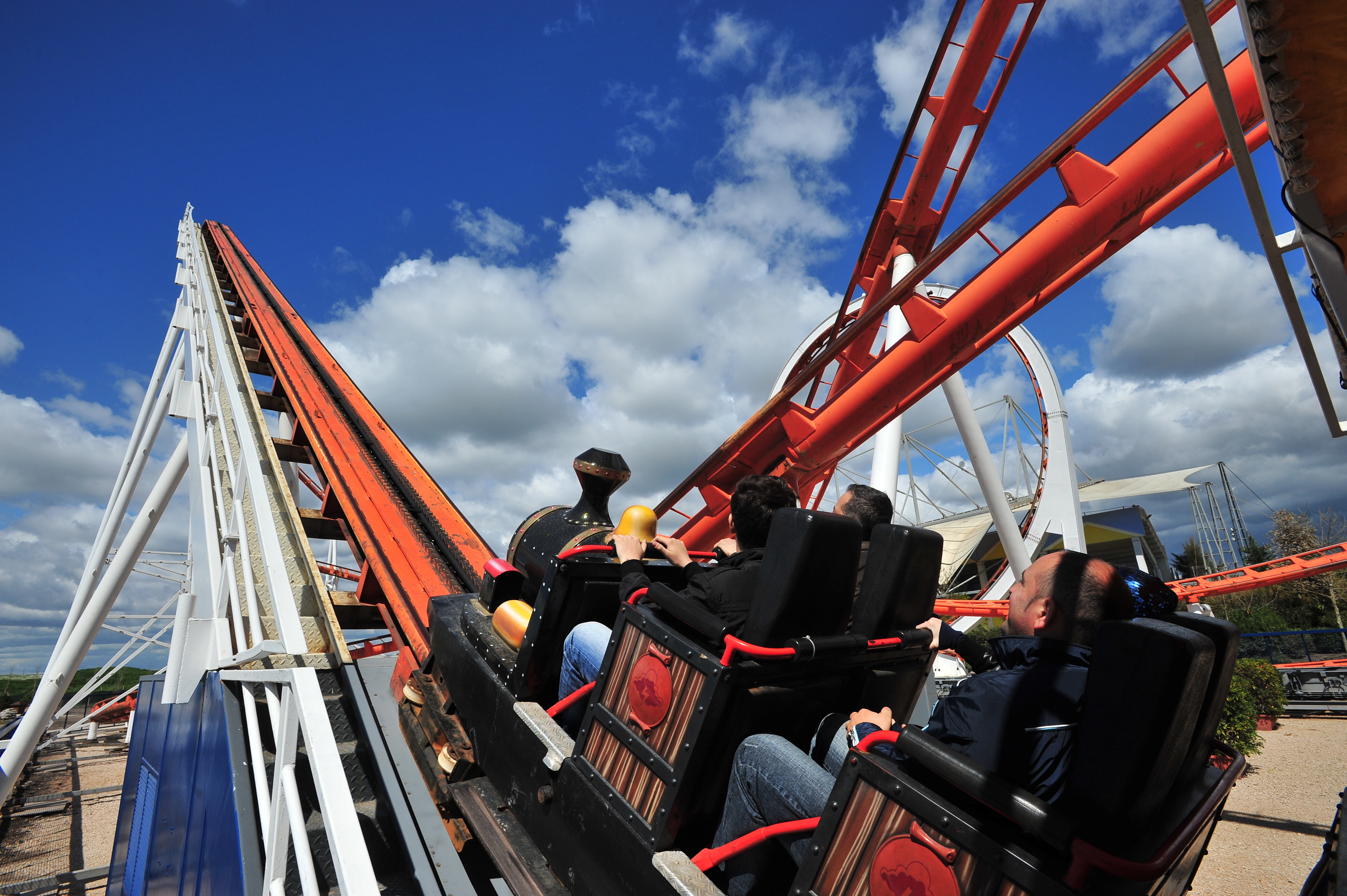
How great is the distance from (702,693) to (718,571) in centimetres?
36

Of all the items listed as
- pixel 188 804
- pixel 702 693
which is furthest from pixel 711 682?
pixel 188 804

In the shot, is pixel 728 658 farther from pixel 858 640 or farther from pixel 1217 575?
pixel 1217 575

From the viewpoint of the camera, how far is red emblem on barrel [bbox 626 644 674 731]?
5.37 ft

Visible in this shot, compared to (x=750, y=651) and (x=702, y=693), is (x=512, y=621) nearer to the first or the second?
(x=702, y=693)

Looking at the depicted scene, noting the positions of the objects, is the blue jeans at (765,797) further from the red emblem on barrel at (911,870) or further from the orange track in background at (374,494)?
the orange track in background at (374,494)

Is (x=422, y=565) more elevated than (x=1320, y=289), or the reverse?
(x=1320, y=289)

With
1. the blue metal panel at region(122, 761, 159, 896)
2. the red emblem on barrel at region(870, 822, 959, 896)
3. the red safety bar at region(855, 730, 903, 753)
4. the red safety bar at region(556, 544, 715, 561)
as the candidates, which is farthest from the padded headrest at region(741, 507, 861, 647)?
the blue metal panel at region(122, 761, 159, 896)

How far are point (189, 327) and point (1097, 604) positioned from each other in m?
6.12

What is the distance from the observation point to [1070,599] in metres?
1.37

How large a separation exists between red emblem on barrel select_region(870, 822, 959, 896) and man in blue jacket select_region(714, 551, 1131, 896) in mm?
154

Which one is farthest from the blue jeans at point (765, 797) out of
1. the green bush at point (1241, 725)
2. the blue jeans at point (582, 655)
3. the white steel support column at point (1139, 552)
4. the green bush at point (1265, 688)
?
the white steel support column at point (1139, 552)

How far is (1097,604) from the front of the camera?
1340 millimetres

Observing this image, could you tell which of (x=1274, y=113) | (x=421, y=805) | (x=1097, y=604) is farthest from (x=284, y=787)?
(x=1274, y=113)

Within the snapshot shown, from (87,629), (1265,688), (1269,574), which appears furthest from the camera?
(1269,574)
